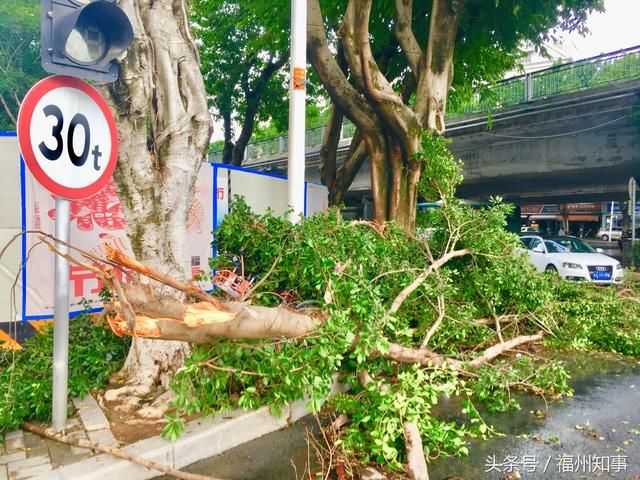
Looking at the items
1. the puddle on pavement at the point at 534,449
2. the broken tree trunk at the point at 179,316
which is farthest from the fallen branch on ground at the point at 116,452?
the broken tree trunk at the point at 179,316

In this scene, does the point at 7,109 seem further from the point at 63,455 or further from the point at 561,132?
the point at 561,132

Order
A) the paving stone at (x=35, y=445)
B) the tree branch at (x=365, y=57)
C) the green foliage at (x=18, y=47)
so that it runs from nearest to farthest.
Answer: the paving stone at (x=35, y=445) → the tree branch at (x=365, y=57) → the green foliage at (x=18, y=47)

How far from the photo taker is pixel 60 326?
3246 mm

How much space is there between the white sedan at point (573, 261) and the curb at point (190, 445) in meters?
9.02

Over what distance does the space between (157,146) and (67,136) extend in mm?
848

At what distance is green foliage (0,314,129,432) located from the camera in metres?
3.36

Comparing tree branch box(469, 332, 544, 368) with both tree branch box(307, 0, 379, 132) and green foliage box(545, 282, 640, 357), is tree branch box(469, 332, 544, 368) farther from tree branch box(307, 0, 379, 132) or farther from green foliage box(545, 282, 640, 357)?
tree branch box(307, 0, 379, 132)

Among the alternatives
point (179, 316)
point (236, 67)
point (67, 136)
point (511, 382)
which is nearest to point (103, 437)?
point (179, 316)

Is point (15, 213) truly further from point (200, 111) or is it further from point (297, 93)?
point (297, 93)

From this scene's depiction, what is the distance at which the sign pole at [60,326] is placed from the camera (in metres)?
3.23

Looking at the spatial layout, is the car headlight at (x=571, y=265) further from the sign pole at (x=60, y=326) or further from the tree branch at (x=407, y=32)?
the sign pole at (x=60, y=326)

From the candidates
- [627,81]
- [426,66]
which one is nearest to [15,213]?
[426,66]

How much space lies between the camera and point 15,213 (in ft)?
15.2

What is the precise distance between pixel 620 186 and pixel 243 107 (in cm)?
1382
